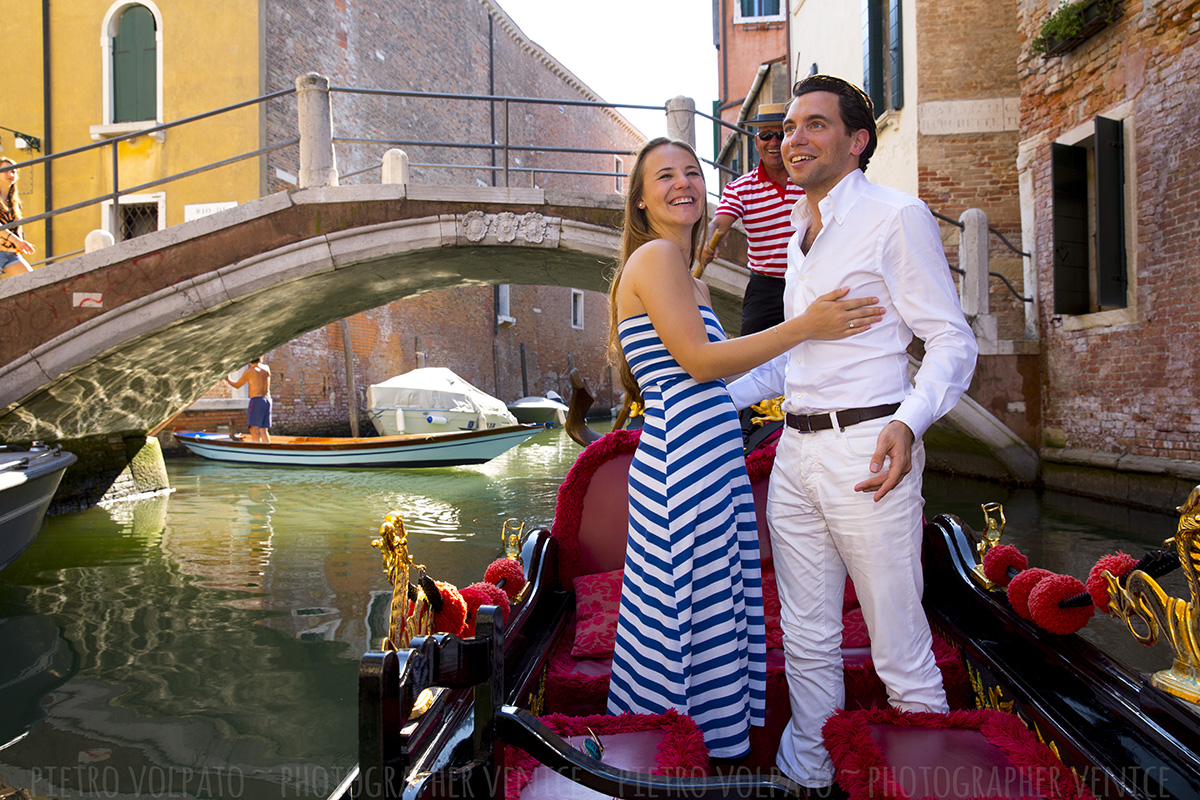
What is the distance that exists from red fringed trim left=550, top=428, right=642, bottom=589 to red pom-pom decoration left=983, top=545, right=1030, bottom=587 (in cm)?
81

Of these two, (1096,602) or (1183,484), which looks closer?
(1096,602)

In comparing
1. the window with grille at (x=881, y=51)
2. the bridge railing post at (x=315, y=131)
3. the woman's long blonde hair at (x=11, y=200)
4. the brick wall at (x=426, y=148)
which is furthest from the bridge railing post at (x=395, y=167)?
the window with grille at (x=881, y=51)

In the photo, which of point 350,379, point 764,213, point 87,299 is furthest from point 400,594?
point 350,379

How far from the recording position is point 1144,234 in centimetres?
498

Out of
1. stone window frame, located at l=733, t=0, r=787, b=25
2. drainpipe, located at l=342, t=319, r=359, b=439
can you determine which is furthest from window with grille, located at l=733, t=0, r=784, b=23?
drainpipe, located at l=342, t=319, r=359, b=439

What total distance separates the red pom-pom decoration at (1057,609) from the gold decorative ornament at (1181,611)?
22 cm

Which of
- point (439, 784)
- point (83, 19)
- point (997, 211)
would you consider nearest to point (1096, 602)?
point (439, 784)

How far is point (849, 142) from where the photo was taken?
49.6 inches

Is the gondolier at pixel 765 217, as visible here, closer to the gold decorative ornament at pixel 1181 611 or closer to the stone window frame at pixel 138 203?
the gold decorative ornament at pixel 1181 611

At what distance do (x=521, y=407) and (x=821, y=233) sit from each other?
1477cm

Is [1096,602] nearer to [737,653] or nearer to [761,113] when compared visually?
[737,653]

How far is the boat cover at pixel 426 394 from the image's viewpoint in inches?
448

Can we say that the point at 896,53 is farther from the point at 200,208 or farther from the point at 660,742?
the point at 200,208

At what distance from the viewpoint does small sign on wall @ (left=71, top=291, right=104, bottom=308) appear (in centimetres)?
555
